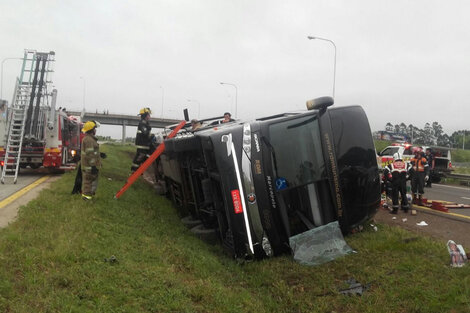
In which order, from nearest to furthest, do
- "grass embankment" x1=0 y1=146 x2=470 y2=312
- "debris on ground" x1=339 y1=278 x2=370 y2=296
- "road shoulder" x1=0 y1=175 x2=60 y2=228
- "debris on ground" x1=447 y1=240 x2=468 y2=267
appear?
"grass embankment" x1=0 y1=146 x2=470 y2=312, "debris on ground" x1=339 y1=278 x2=370 y2=296, "debris on ground" x1=447 y1=240 x2=468 y2=267, "road shoulder" x1=0 y1=175 x2=60 y2=228

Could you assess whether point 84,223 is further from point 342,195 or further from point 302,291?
point 342,195

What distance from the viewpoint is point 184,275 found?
13.7 ft

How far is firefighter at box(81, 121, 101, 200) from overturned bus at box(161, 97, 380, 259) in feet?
7.28

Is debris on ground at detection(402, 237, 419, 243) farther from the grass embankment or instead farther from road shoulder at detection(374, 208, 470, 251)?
road shoulder at detection(374, 208, 470, 251)

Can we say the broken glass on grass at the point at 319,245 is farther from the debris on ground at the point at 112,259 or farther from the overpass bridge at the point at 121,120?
the overpass bridge at the point at 121,120

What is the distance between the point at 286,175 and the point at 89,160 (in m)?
3.85

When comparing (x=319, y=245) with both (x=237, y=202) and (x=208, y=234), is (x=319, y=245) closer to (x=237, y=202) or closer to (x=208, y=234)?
(x=237, y=202)

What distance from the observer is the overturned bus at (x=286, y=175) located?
15.1 feet

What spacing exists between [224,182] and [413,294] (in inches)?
93.8

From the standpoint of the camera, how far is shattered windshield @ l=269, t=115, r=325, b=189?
15.5 feet

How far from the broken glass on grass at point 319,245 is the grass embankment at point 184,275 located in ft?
0.40

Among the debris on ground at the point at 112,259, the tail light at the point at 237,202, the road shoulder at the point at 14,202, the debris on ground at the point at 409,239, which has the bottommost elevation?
the debris on ground at the point at 409,239

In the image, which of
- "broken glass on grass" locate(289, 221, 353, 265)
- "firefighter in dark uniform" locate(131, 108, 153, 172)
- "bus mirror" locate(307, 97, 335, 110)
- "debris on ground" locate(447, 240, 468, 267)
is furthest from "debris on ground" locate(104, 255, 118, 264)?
"firefighter in dark uniform" locate(131, 108, 153, 172)

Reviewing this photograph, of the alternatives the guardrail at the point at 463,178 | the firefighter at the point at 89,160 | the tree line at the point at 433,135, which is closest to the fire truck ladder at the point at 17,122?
the firefighter at the point at 89,160
